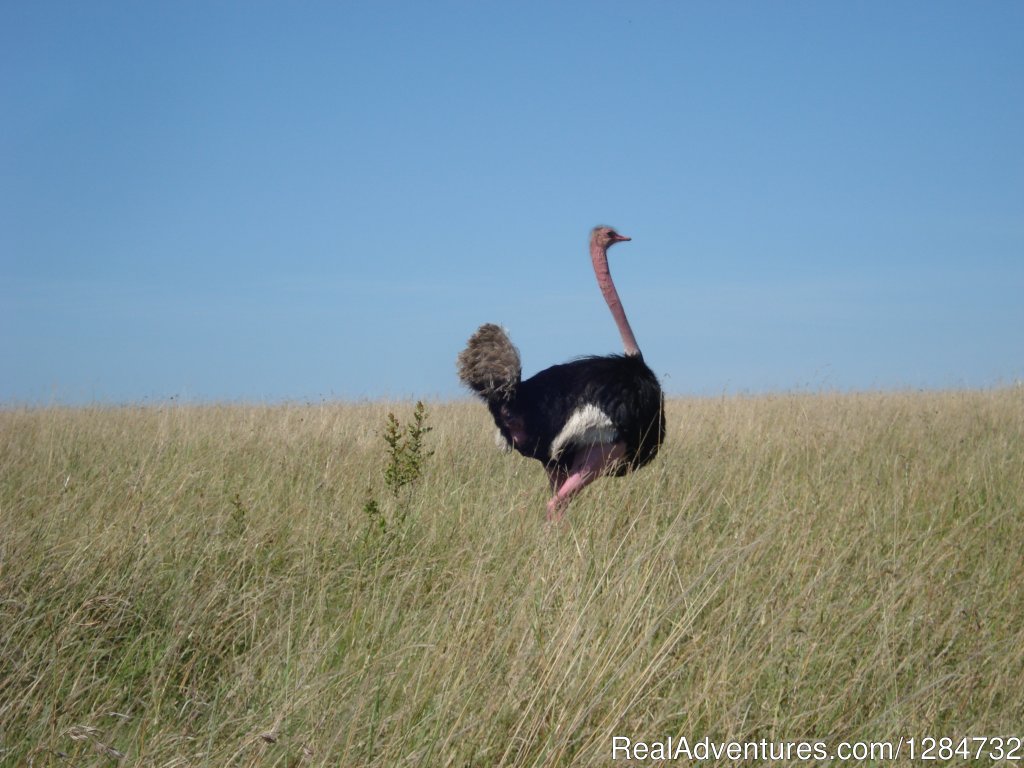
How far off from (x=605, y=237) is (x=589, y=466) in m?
→ 2.42

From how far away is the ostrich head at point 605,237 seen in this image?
24.9 ft

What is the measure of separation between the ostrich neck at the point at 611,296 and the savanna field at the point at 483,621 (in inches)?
40.0

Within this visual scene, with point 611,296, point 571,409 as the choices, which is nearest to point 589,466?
point 571,409

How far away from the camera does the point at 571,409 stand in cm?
587

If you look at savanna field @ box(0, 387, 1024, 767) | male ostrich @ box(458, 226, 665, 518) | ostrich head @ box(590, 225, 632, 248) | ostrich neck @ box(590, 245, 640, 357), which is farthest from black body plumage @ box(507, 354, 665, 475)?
ostrich head @ box(590, 225, 632, 248)

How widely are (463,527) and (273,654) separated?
1.75 meters

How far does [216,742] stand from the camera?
2773mm

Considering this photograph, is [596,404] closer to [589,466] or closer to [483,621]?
[589,466]

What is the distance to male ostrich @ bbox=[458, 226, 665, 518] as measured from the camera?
5.77 metres

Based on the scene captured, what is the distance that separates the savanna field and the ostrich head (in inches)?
79.2

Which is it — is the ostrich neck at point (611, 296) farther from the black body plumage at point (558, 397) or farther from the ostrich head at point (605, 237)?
the black body plumage at point (558, 397)

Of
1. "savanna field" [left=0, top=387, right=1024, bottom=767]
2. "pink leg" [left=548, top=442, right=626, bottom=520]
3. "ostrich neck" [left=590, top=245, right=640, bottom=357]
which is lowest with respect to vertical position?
"savanna field" [left=0, top=387, right=1024, bottom=767]

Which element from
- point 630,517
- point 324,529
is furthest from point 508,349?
point 324,529

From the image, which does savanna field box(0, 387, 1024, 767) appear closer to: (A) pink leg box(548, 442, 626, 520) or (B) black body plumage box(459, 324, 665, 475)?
(A) pink leg box(548, 442, 626, 520)
